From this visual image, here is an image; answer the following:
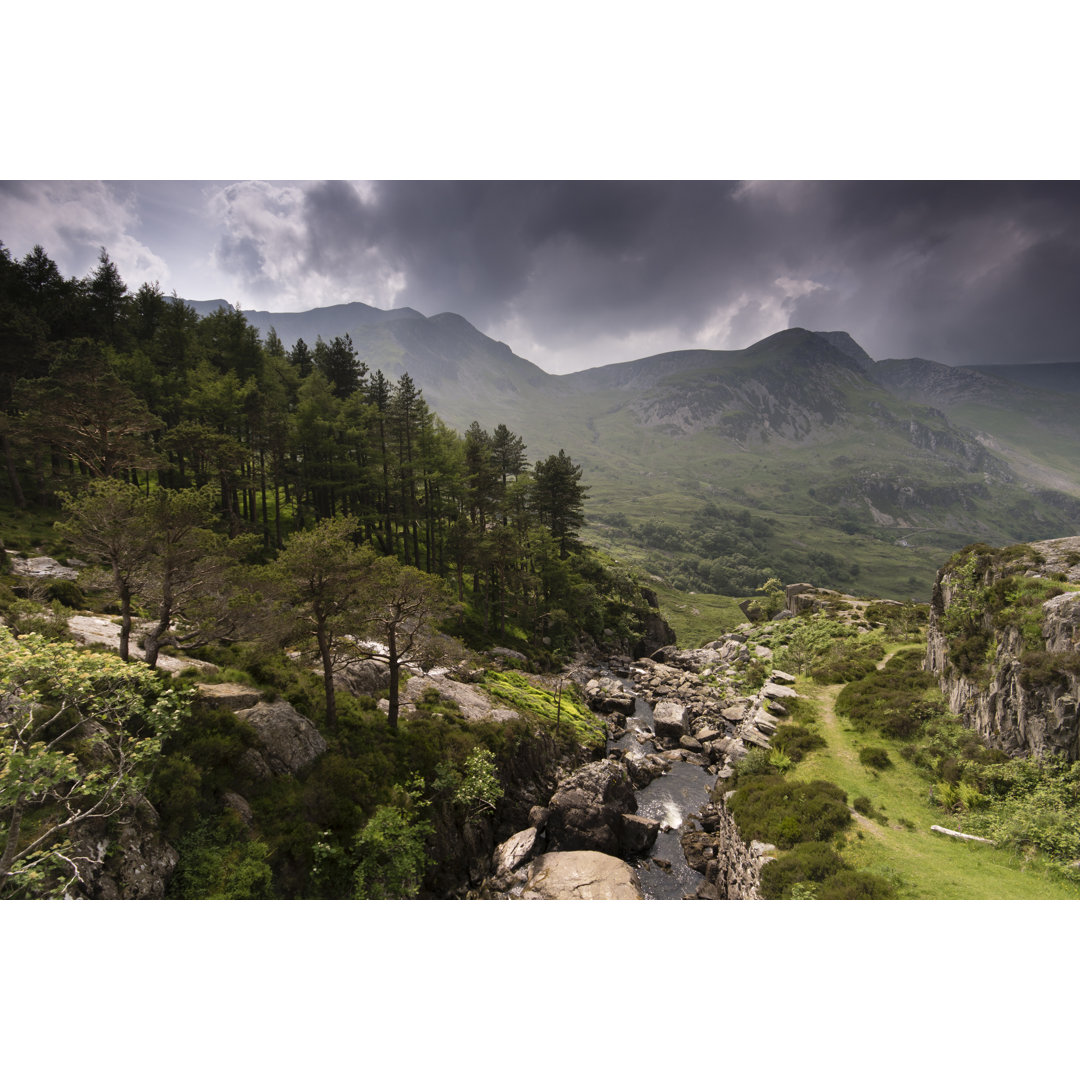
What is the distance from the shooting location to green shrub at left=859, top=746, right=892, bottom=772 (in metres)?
24.1

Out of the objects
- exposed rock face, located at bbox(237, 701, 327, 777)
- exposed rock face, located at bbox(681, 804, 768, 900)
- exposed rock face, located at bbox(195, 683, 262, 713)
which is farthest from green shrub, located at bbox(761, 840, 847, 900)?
exposed rock face, located at bbox(195, 683, 262, 713)

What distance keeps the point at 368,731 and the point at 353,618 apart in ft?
20.8

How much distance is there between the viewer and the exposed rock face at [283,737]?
17.9 m

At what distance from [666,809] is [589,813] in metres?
7.62

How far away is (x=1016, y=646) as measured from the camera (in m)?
22.2

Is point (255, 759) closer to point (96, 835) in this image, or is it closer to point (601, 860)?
point (96, 835)

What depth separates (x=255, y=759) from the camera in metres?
17.2

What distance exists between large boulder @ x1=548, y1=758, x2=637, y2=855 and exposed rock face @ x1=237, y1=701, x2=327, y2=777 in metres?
13.4

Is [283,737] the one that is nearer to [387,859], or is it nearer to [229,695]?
[229,695]

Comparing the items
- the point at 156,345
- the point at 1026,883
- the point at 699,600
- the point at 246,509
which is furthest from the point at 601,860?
the point at 699,600

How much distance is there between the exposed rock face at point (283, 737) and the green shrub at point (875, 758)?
2913 centimetres

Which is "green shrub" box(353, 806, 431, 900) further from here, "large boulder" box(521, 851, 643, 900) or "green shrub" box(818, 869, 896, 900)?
"green shrub" box(818, 869, 896, 900)

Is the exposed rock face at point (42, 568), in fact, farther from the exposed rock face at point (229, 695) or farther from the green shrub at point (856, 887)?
the green shrub at point (856, 887)

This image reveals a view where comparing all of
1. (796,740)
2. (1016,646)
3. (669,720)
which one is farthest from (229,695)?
(1016,646)
